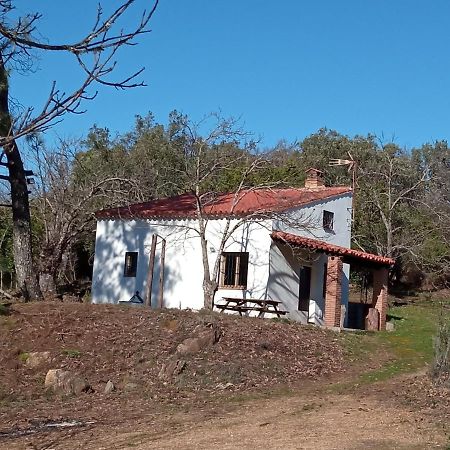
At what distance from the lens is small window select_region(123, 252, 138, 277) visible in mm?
26719

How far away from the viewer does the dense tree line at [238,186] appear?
102 ft

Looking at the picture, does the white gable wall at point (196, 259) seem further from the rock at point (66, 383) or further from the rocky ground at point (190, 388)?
the rock at point (66, 383)

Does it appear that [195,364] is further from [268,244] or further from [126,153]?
[126,153]

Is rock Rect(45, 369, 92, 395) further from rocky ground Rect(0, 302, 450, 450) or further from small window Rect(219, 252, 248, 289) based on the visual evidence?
small window Rect(219, 252, 248, 289)

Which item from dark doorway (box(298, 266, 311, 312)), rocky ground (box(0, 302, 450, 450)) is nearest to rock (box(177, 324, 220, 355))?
rocky ground (box(0, 302, 450, 450))

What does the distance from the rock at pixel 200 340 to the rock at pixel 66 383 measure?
8.23ft

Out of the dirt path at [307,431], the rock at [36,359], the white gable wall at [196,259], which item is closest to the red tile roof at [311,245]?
the white gable wall at [196,259]

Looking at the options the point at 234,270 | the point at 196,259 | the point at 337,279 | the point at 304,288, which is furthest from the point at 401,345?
the point at 196,259

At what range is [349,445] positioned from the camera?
368 inches

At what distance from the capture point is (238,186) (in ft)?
103

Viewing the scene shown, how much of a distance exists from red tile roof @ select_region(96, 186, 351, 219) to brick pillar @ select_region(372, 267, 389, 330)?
3.36 meters

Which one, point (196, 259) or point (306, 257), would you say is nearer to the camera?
point (196, 259)

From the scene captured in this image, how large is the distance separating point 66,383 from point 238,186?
1765 centimetres

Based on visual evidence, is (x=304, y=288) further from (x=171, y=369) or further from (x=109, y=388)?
(x=109, y=388)
